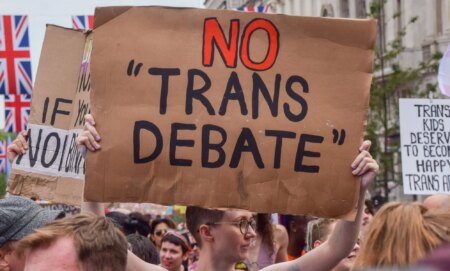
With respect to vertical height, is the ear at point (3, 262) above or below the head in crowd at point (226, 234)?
below

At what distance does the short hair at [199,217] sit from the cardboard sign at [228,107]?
0.51m

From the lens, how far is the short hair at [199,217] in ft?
17.9

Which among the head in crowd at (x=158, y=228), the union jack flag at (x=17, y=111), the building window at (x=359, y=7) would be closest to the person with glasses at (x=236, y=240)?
the head in crowd at (x=158, y=228)

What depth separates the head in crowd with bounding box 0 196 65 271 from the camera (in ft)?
15.1

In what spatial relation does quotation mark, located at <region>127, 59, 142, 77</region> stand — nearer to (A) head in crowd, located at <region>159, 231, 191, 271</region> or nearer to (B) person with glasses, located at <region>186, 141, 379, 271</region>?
(B) person with glasses, located at <region>186, 141, 379, 271</region>

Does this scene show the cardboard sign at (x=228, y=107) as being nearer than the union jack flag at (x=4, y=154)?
Yes

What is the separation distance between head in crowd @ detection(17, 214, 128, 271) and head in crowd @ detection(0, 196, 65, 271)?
3.03 ft

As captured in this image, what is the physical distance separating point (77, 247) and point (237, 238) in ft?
6.35

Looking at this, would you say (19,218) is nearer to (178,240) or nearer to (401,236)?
(401,236)

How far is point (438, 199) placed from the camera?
6379 millimetres

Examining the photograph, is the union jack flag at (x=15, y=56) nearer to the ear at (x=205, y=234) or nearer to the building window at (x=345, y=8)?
the ear at (x=205, y=234)

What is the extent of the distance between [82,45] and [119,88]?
5.06ft

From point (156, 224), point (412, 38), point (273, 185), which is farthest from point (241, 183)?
point (412, 38)

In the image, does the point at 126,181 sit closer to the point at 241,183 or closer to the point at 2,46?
the point at 241,183
